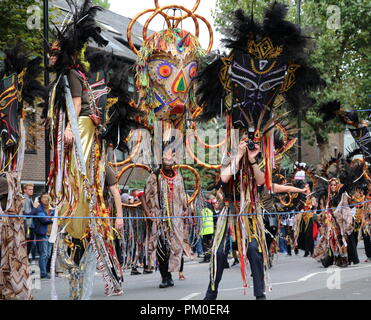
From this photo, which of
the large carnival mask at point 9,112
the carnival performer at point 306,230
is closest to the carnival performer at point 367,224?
the carnival performer at point 306,230

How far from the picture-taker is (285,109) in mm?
8281

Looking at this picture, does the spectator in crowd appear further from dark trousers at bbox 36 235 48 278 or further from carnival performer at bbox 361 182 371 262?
carnival performer at bbox 361 182 371 262

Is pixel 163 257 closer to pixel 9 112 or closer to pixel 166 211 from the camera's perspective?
pixel 166 211

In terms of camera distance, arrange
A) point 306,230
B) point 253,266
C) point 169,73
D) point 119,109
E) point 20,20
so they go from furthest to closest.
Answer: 1. point 306,230
2. point 20,20
3. point 169,73
4. point 119,109
5. point 253,266

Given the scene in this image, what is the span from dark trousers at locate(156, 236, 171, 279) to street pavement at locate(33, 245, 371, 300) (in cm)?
23

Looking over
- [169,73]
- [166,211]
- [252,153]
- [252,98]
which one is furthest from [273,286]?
[252,98]

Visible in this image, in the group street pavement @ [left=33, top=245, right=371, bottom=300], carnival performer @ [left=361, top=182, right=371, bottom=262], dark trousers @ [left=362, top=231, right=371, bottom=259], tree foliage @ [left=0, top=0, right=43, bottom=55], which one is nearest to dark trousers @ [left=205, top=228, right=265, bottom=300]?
street pavement @ [left=33, top=245, right=371, bottom=300]

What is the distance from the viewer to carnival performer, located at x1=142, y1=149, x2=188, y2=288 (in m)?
10.7

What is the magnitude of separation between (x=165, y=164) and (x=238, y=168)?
10.8 ft

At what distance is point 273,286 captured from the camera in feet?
34.0

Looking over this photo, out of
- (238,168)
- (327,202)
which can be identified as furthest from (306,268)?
(238,168)

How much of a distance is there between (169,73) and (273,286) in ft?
10.6

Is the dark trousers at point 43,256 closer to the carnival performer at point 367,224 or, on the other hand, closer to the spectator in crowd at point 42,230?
the spectator in crowd at point 42,230

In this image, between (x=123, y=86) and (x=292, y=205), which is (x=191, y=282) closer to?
(x=123, y=86)
